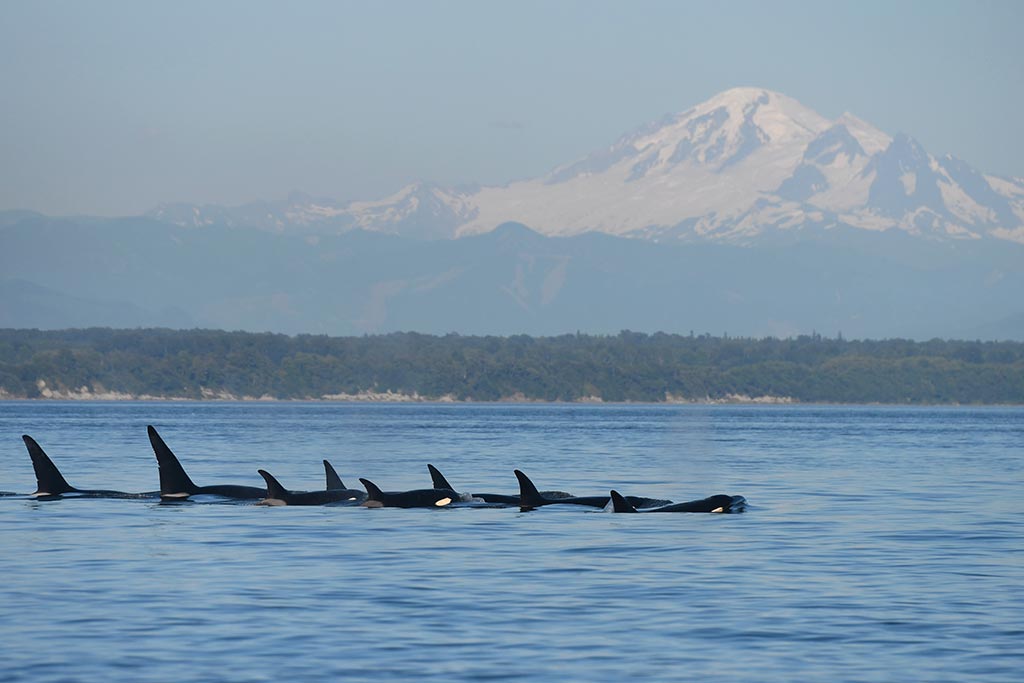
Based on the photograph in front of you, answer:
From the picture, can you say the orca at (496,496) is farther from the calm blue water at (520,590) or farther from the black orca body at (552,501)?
the calm blue water at (520,590)

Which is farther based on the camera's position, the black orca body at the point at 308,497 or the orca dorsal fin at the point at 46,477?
the orca dorsal fin at the point at 46,477

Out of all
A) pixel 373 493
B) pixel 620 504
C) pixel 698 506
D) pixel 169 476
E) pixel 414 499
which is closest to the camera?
pixel 620 504

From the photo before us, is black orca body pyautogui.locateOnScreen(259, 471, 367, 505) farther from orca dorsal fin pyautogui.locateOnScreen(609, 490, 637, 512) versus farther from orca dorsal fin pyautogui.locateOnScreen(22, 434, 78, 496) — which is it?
orca dorsal fin pyautogui.locateOnScreen(609, 490, 637, 512)

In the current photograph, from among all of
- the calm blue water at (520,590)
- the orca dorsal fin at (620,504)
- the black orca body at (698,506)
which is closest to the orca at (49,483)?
the calm blue water at (520,590)

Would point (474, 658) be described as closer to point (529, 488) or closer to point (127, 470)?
point (529, 488)

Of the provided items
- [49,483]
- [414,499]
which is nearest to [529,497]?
[414,499]

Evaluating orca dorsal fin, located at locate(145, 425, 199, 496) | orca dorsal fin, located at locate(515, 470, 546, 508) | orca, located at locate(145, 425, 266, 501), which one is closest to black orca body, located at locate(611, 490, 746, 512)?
orca dorsal fin, located at locate(515, 470, 546, 508)

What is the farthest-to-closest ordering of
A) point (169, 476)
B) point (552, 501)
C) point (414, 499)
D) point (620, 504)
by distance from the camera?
point (169, 476)
point (552, 501)
point (414, 499)
point (620, 504)

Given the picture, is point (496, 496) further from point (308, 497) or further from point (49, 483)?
point (49, 483)

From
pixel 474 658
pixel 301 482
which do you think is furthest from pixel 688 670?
pixel 301 482

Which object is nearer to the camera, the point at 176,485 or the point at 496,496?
the point at 496,496

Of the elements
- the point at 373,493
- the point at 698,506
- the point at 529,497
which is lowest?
the point at 698,506

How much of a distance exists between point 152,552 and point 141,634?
8522 millimetres

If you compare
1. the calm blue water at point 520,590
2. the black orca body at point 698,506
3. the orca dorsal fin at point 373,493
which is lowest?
the calm blue water at point 520,590
